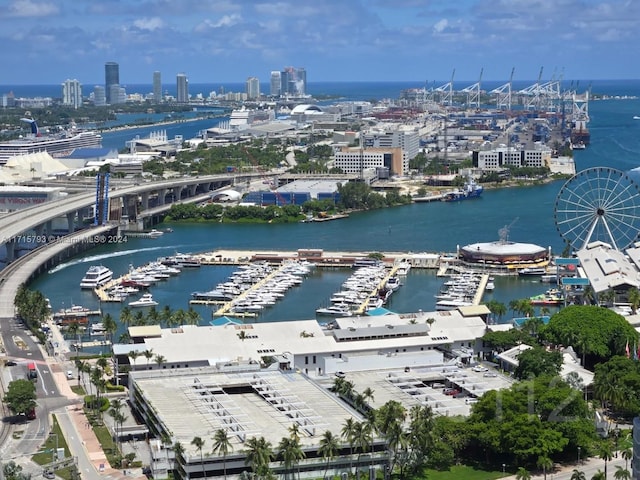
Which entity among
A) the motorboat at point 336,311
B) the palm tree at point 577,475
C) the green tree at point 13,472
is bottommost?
the motorboat at point 336,311

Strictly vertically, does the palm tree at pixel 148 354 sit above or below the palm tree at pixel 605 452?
above

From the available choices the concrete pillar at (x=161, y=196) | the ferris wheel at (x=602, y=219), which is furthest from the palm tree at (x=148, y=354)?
the concrete pillar at (x=161, y=196)

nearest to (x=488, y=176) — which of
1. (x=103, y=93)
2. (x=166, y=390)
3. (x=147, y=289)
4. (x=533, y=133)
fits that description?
(x=533, y=133)

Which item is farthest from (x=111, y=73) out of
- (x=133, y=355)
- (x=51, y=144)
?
(x=133, y=355)

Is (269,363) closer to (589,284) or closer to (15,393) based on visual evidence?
(15,393)

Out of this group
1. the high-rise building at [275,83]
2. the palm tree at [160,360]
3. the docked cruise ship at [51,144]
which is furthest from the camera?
the high-rise building at [275,83]

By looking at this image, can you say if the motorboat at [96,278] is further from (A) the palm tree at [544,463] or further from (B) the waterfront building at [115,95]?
(B) the waterfront building at [115,95]
